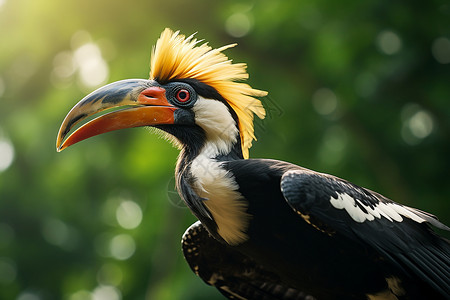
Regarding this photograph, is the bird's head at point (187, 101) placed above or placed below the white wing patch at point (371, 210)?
above

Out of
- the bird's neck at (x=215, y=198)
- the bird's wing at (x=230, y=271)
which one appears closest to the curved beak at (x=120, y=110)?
the bird's neck at (x=215, y=198)

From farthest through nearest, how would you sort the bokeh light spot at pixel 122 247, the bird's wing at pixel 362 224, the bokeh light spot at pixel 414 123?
the bokeh light spot at pixel 122 247 < the bokeh light spot at pixel 414 123 < the bird's wing at pixel 362 224

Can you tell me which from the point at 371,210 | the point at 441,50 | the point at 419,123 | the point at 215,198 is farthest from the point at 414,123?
the point at 215,198

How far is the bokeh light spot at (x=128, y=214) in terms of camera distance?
378 inches

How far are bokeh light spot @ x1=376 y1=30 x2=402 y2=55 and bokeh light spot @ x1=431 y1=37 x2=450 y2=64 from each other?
43cm

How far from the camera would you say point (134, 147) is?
331 inches

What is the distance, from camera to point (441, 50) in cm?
777

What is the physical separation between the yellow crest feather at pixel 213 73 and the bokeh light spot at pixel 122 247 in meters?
6.33

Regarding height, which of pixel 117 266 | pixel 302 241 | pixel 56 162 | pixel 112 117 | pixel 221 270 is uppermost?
pixel 112 117

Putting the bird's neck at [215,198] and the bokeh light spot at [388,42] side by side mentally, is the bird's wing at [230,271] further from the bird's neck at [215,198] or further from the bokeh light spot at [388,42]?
the bokeh light spot at [388,42]

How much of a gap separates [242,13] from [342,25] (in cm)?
144

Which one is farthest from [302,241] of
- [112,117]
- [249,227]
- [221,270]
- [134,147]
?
[134,147]

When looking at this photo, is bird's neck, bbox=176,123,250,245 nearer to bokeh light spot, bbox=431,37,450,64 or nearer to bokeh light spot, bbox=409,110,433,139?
bokeh light spot, bbox=431,37,450,64

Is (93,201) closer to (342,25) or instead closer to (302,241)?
(342,25)
